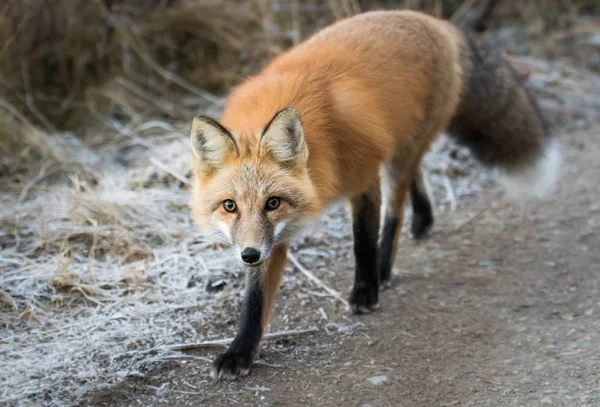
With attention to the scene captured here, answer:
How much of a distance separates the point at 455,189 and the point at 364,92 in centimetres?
240

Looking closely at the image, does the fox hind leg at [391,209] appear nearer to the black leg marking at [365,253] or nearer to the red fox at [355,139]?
the red fox at [355,139]

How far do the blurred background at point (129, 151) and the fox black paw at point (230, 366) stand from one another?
360 millimetres

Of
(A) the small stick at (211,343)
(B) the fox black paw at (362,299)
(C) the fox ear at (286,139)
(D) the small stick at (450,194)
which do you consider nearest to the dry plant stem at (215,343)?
(A) the small stick at (211,343)

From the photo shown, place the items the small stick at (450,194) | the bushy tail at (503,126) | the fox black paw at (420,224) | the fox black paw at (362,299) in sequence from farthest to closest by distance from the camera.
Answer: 1. the small stick at (450,194)
2. the fox black paw at (420,224)
3. the bushy tail at (503,126)
4. the fox black paw at (362,299)

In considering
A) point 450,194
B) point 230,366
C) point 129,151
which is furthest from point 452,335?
point 129,151

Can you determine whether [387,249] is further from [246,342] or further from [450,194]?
[450,194]

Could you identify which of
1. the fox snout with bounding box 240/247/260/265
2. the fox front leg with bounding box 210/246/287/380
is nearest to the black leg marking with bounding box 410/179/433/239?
the fox front leg with bounding box 210/246/287/380

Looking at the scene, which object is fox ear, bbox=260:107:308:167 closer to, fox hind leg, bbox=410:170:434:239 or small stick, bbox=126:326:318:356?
small stick, bbox=126:326:318:356

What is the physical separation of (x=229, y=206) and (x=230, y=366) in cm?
78

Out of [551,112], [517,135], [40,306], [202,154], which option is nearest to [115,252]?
[40,306]

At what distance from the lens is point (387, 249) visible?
4102 mm

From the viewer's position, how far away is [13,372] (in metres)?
3.00

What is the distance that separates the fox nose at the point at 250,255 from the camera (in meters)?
2.68

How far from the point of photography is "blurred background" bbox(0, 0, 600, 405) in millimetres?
3416
